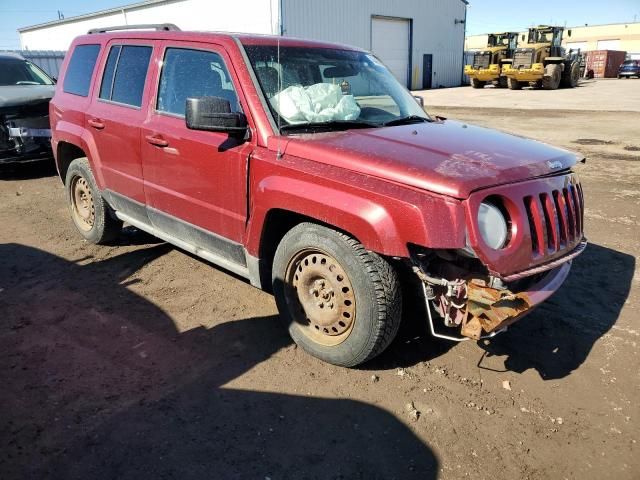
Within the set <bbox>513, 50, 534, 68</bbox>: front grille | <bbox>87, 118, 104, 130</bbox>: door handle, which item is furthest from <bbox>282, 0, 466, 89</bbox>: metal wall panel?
<bbox>87, 118, 104, 130</bbox>: door handle

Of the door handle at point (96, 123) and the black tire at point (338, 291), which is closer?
the black tire at point (338, 291)

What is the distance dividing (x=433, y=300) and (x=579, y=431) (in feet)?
3.32

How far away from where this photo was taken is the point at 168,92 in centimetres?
394

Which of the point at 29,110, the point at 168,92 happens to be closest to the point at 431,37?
the point at 29,110

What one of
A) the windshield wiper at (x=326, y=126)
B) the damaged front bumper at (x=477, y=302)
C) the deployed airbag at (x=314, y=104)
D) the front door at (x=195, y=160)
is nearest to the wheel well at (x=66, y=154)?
the front door at (x=195, y=160)

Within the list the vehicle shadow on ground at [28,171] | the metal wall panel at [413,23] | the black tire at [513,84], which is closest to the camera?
the vehicle shadow on ground at [28,171]

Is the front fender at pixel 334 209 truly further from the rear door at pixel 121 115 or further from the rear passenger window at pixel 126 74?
the rear passenger window at pixel 126 74

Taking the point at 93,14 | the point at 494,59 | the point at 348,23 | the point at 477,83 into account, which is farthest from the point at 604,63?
the point at 93,14

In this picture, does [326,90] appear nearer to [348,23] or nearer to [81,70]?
[81,70]

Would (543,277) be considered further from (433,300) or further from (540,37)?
(540,37)

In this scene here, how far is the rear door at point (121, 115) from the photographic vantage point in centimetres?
420

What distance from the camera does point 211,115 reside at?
10.2 feet

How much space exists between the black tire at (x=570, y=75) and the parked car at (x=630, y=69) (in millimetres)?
15659

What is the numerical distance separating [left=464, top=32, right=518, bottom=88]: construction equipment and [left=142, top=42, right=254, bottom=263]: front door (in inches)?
1254
